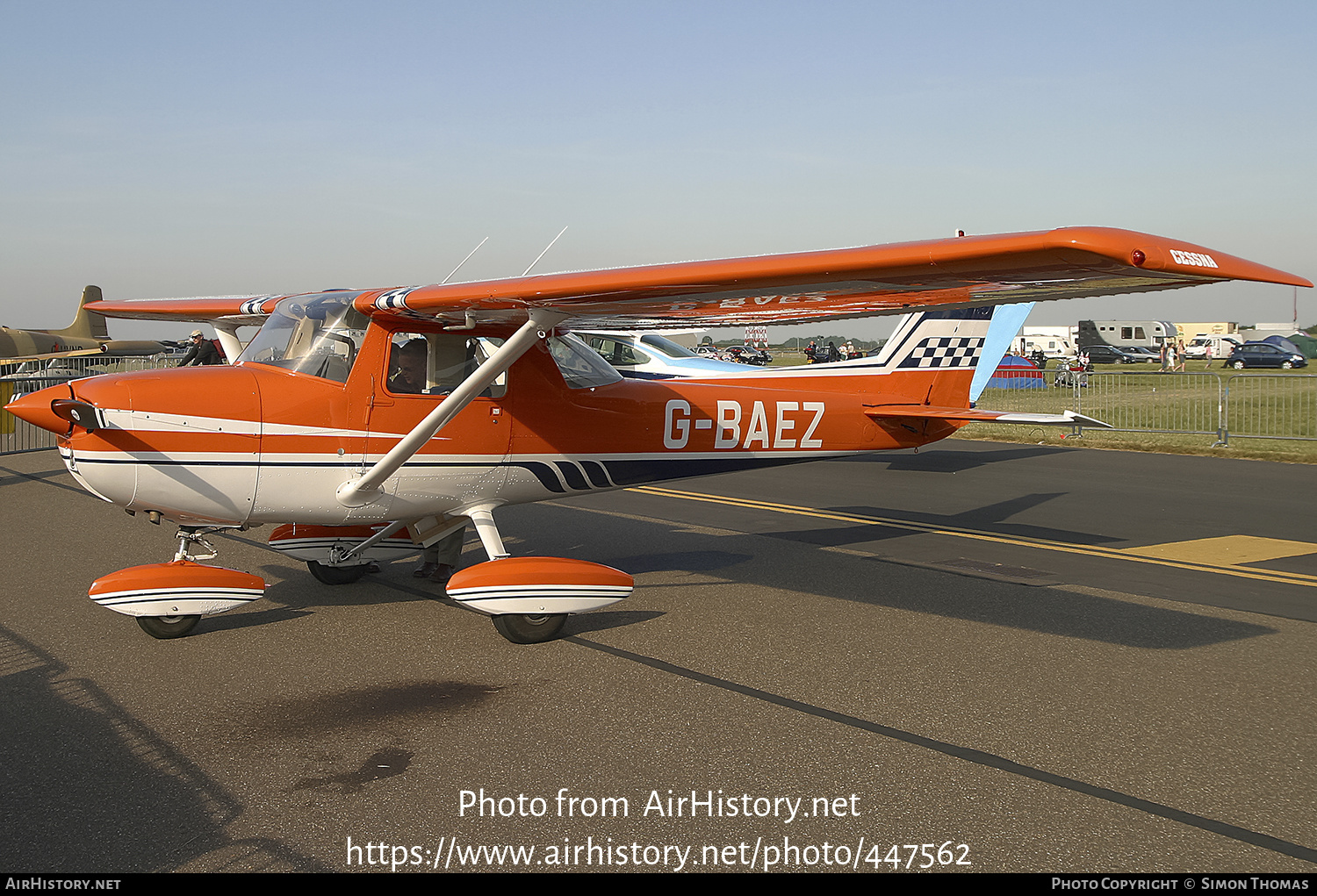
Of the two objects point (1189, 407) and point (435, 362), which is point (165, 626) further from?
point (1189, 407)

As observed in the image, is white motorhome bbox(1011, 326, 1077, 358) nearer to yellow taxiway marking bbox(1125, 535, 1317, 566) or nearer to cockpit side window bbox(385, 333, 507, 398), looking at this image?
yellow taxiway marking bbox(1125, 535, 1317, 566)

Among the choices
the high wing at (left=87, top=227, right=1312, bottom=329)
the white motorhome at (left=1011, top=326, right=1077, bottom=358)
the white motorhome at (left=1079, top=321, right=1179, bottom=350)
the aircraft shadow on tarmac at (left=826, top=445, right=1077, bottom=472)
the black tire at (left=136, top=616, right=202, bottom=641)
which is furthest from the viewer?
the white motorhome at (left=1079, top=321, right=1179, bottom=350)

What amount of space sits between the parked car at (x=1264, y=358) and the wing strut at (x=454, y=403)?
5485 centimetres

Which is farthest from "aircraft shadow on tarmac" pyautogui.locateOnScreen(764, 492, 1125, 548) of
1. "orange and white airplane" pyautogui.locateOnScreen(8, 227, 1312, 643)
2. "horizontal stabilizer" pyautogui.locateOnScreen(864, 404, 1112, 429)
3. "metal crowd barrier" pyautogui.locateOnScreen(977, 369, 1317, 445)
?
"metal crowd barrier" pyautogui.locateOnScreen(977, 369, 1317, 445)

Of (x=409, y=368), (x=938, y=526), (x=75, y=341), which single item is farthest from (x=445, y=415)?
(x=75, y=341)

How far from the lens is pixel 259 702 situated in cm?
504

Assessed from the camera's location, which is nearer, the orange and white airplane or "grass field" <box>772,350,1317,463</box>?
the orange and white airplane

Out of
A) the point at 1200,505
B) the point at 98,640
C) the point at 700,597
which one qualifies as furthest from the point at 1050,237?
the point at 1200,505

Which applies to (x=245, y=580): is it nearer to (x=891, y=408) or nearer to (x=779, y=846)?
(x=779, y=846)

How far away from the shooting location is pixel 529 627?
618 cm

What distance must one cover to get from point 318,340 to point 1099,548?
6.85 metres

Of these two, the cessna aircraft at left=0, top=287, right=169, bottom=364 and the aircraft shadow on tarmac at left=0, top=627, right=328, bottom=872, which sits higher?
the cessna aircraft at left=0, top=287, right=169, bottom=364

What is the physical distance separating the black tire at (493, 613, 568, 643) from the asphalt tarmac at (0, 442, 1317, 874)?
8cm

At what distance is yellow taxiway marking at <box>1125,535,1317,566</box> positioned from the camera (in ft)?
27.6
